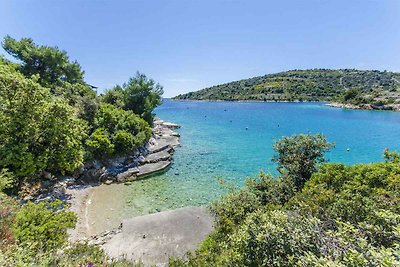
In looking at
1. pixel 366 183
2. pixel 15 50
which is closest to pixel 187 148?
pixel 366 183

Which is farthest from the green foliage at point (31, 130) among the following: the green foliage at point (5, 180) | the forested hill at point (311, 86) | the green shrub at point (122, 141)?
the forested hill at point (311, 86)

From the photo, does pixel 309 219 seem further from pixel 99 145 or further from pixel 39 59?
pixel 39 59

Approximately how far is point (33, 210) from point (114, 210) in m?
7.86

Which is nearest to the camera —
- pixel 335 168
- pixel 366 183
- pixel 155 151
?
pixel 366 183

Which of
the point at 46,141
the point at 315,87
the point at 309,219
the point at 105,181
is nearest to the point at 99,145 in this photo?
the point at 105,181

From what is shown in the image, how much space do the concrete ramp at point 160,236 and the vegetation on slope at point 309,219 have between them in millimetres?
1832

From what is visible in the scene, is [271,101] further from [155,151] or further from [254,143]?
[155,151]

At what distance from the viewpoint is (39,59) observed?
111ft

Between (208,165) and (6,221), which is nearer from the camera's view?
(6,221)

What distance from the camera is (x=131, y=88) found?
36.9m

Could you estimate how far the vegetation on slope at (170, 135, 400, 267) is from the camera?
213 inches

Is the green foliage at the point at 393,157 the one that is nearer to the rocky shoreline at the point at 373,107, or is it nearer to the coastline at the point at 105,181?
the coastline at the point at 105,181

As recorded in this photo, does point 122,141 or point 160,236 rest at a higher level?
point 122,141

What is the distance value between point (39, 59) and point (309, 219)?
41.3m
